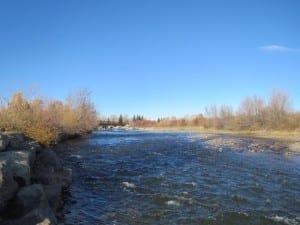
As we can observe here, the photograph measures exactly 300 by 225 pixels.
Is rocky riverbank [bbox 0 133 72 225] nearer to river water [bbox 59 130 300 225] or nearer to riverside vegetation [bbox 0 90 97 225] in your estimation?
riverside vegetation [bbox 0 90 97 225]

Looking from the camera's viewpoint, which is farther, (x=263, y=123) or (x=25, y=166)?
(x=263, y=123)

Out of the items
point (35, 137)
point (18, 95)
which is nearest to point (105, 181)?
point (35, 137)

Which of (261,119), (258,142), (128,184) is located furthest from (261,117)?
(128,184)

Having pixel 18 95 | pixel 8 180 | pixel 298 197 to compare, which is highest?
pixel 18 95

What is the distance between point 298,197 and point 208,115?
113 metres

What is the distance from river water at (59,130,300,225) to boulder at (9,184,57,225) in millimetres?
1351

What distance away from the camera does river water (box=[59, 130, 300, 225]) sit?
11.8 m

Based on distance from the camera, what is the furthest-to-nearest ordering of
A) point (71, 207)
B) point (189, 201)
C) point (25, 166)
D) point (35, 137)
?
point (35, 137) → point (189, 201) → point (71, 207) → point (25, 166)

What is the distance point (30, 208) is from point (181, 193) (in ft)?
22.8

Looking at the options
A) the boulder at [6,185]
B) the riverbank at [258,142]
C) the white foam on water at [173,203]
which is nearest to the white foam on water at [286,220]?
the white foam on water at [173,203]

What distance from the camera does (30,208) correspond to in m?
9.95

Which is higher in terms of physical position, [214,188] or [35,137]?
[35,137]

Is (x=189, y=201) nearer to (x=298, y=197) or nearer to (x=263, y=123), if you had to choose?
(x=298, y=197)

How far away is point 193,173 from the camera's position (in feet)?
66.0
